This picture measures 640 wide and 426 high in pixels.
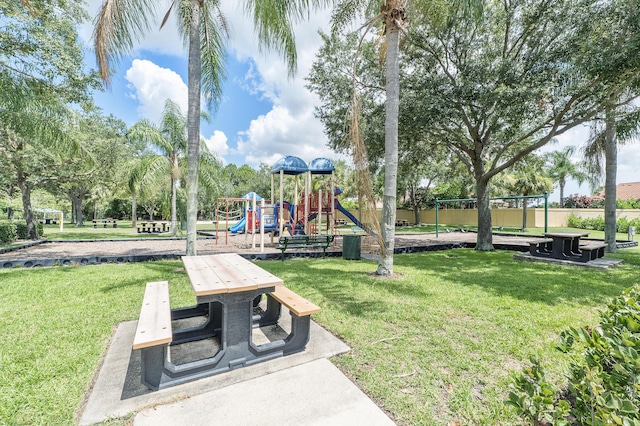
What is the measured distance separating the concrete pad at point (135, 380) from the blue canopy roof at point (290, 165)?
1001 cm

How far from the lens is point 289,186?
35.6m

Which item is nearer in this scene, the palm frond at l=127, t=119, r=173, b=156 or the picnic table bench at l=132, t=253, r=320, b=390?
the picnic table bench at l=132, t=253, r=320, b=390

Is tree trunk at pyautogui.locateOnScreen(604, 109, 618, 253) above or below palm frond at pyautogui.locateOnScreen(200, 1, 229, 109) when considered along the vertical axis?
below

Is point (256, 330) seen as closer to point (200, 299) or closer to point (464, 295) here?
point (200, 299)

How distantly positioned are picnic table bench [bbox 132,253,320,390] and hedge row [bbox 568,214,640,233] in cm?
2715

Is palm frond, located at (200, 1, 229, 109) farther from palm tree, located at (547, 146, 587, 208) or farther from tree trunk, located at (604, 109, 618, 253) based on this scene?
palm tree, located at (547, 146, 587, 208)

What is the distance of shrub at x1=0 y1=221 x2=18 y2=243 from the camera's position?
478 inches

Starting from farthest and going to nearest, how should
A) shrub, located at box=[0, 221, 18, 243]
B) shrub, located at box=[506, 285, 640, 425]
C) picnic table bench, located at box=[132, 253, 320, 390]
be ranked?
1. shrub, located at box=[0, 221, 18, 243]
2. picnic table bench, located at box=[132, 253, 320, 390]
3. shrub, located at box=[506, 285, 640, 425]

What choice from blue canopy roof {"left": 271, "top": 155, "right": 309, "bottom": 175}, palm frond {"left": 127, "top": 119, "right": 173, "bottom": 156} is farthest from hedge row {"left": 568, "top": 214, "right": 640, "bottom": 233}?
palm frond {"left": 127, "top": 119, "right": 173, "bottom": 156}

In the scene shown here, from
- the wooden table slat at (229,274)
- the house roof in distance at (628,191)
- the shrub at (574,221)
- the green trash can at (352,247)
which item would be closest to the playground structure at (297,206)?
the green trash can at (352,247)

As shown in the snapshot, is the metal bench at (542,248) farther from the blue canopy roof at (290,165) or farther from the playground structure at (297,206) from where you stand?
the blue canopy roof at (290,165)

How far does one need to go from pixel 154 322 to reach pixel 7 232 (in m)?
15.5

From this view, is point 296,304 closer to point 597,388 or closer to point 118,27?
point 597,388

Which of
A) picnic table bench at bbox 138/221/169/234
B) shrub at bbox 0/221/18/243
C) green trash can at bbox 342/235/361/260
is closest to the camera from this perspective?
green trash can at bbox 342/235/361/260
